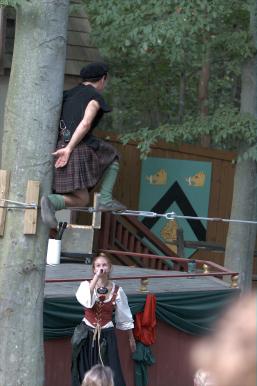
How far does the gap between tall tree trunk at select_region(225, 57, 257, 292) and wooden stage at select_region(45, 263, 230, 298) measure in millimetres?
987

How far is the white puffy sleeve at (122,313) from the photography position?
7500 mm

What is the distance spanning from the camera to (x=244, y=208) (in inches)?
455

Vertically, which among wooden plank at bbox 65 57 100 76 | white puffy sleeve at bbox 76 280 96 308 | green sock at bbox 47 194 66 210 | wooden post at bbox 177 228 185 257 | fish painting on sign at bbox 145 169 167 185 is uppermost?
wooden plank at bbox 65 57 100 76

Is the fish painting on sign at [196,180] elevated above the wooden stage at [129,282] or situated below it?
above

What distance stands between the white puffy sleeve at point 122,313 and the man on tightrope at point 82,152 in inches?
67.8

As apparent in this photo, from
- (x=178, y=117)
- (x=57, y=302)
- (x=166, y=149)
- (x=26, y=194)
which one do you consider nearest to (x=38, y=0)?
(x=26, y=194)

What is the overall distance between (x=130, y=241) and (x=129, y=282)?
357 cm

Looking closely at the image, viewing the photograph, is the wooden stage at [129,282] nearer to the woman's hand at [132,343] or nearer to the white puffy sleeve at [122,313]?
the woman's hand at [132,343]

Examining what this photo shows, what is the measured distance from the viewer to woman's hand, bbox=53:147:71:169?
18.3ft

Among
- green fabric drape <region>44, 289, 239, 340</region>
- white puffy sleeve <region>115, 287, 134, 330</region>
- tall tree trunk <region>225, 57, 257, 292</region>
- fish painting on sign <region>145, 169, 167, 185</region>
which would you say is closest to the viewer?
white puffy sleeve <region>115, 287, 134, 330</region>

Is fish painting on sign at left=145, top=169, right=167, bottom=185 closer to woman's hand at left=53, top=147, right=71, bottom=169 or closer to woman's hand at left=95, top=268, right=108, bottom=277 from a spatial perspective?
woman's hand at left=95, top=268, right=108, bottom=277

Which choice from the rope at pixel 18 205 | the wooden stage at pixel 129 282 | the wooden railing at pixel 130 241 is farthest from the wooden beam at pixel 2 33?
the rope at pixel 18 205

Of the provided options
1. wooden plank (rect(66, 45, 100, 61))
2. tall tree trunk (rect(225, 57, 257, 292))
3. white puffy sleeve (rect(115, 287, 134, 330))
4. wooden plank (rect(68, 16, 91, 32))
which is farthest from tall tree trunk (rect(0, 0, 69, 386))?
wooden plank (rect(68, 16, 91, 32))

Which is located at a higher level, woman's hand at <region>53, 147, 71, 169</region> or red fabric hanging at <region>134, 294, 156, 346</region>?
woman's hand at <region>53, 147, 71, 169</region>
